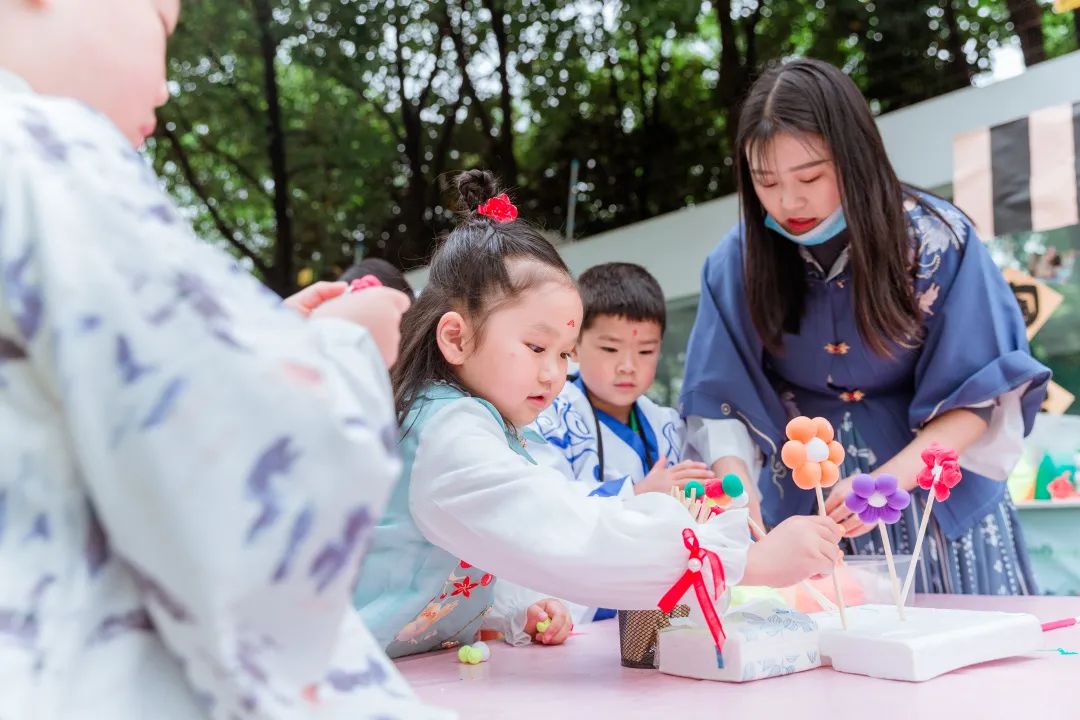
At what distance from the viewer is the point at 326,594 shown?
19.8 inches

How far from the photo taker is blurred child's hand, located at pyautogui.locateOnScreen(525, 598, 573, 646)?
130cm

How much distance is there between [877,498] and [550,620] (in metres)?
0.43

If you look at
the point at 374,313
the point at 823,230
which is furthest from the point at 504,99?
the point at 374,313

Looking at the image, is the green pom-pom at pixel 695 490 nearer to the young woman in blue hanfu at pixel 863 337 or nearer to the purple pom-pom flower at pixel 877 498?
the purple pom-pom flower at pixel 877 498

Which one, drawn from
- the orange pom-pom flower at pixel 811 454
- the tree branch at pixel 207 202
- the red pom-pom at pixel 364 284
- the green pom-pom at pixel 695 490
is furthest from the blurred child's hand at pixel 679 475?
the tree branch at pixel 207 202

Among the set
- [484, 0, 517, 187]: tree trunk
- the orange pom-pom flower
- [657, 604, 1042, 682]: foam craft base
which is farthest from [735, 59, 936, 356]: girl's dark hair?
[484, 0, 517, 187]: tree trunk

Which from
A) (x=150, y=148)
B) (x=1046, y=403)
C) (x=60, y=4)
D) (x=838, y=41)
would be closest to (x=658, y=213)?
(x=838, y=41)

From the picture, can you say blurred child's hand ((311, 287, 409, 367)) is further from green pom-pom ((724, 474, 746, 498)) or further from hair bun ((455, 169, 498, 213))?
hair bun ((455, 169, 498, 213))

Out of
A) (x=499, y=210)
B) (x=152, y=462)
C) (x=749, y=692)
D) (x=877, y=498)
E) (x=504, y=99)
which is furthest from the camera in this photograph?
(x=504, y=99)

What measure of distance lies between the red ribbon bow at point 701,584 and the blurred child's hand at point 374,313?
1.50ft

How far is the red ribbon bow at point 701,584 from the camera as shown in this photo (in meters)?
0.97

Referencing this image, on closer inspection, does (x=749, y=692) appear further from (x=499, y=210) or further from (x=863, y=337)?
(x=863, y=337)

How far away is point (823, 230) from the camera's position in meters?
1.74

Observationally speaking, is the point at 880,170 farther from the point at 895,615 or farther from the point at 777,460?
the point at 895,615
